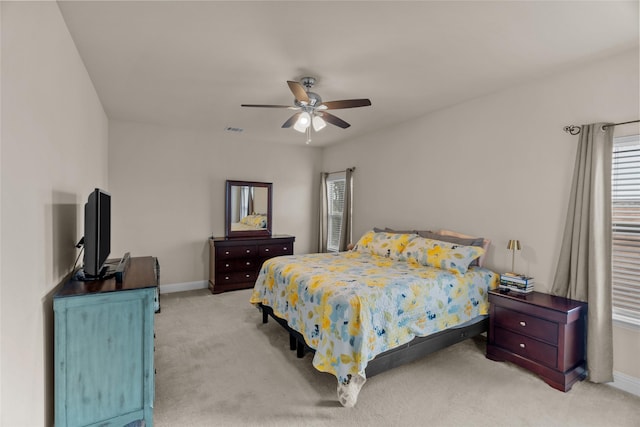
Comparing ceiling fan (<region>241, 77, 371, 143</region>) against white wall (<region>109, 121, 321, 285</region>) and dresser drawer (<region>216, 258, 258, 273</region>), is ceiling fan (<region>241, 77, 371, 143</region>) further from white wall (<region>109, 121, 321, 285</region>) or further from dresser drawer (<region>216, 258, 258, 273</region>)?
dresser drawer (<region>216, 258, 258, 273</region>)

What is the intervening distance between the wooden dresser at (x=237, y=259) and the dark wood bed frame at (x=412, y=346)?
1.96 meters

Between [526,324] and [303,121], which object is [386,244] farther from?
[303,121]

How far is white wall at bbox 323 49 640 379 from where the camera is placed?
100 inches

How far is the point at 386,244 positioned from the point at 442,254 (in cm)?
82

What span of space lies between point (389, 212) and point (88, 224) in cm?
377

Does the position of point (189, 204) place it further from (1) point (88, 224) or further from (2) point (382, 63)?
(2) point (382, 63)

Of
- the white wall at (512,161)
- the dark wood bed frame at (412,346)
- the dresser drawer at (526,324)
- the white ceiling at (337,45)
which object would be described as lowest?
the dark wood bed frame at (412,346)

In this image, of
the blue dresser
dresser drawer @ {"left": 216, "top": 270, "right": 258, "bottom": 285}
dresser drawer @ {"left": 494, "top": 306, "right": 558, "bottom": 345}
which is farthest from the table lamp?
dresser drawer @ {"left": 216, "top": 270, "right": 258, "bottom": 285}

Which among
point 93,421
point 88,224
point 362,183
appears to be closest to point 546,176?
point 362,183

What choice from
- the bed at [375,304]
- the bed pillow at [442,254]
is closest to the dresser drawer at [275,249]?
the bed at [375,304]

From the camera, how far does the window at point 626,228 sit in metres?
2.38

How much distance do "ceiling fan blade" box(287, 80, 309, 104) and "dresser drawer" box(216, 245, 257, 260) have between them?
2924 millimetres

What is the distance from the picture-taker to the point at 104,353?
5.90 feet

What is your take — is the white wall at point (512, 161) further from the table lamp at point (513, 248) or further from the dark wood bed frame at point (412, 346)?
the dark wood bed frame at point (412, 346)
